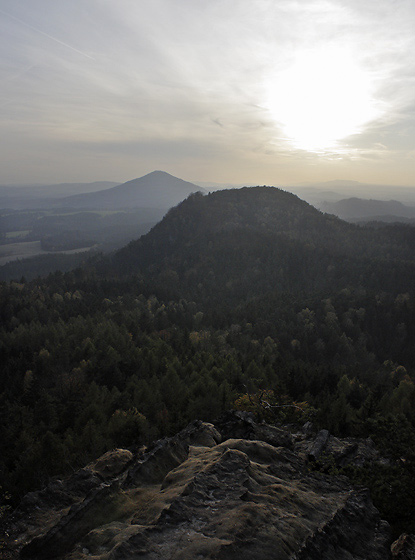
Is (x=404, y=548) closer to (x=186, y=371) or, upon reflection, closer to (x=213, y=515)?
(x=213, y=515)

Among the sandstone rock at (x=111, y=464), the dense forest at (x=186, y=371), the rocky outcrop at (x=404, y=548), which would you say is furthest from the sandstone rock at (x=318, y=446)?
the sandstone rock at (x=111, y=464)

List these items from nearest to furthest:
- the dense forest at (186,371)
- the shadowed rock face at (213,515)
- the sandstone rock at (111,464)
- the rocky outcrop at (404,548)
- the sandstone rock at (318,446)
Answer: the shadowed rock face at (213,515), the rocky outcrop at (404,548), the sandstone rock at (318,446), the sandstone rock at (111,464), the dense forest at (186,371)

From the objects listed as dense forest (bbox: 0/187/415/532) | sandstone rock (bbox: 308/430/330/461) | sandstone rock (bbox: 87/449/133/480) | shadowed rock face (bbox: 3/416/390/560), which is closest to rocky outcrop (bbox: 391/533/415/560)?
shadowed rock face (bbox: 3/416/390/560)

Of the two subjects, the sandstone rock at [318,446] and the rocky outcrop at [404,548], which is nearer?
the rocky outcrop at [404,548]

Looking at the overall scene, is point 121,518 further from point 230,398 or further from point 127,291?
point 127,291

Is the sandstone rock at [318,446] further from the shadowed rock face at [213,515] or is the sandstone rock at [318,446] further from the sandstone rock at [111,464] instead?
the sandstone rock at [111,464]

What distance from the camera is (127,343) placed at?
9012cm

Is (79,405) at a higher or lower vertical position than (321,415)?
lower

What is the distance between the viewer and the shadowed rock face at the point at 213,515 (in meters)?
15.6

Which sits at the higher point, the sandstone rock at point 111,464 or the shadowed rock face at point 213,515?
the shadowed rock face at point 213,515

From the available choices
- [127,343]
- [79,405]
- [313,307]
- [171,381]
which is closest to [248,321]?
[313,307]

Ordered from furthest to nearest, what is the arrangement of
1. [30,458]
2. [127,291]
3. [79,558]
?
1. [127,291]
2. [30,458]
3. [79,558]

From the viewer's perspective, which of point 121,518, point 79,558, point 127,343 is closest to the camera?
point 79,558

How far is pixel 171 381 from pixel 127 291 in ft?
341
